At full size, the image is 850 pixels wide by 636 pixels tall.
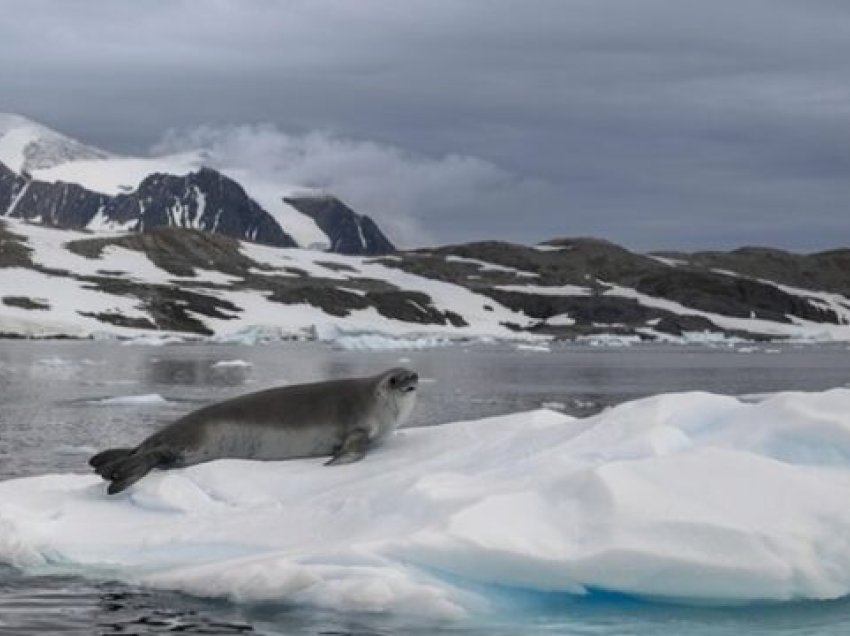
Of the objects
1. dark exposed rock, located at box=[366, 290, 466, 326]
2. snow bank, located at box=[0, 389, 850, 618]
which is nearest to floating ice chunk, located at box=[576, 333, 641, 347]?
dark exposed rock, located at box=[366, 290, 466, 326]

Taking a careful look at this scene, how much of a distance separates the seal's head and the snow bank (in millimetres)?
1670

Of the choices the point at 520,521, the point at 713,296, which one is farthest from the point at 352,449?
the point at 713,296

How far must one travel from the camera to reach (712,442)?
1138 centimetres

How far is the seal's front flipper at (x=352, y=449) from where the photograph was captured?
45.3 feet

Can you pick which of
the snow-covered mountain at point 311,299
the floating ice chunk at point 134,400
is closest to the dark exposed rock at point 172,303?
the snow-covered mountain at point 311,299

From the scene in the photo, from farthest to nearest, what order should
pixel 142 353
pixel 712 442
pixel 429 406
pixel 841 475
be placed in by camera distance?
pixel 142 353
pixel 429 406
pixel 712 442
pixel 841 475

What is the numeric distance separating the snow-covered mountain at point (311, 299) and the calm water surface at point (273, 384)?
33973 mm

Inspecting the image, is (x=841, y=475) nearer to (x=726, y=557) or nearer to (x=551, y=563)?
(x=726, y=557)

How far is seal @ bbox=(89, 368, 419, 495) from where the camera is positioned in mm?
14547

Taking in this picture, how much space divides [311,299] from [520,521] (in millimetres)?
146695

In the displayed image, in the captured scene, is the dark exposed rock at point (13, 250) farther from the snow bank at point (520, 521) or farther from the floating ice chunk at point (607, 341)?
the snow bank at point (520, 521)

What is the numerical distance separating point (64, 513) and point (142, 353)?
243 ft

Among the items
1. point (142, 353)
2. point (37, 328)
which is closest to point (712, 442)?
point (142, 353)

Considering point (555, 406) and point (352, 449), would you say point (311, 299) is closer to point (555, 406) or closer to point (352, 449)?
point (555, 406)
